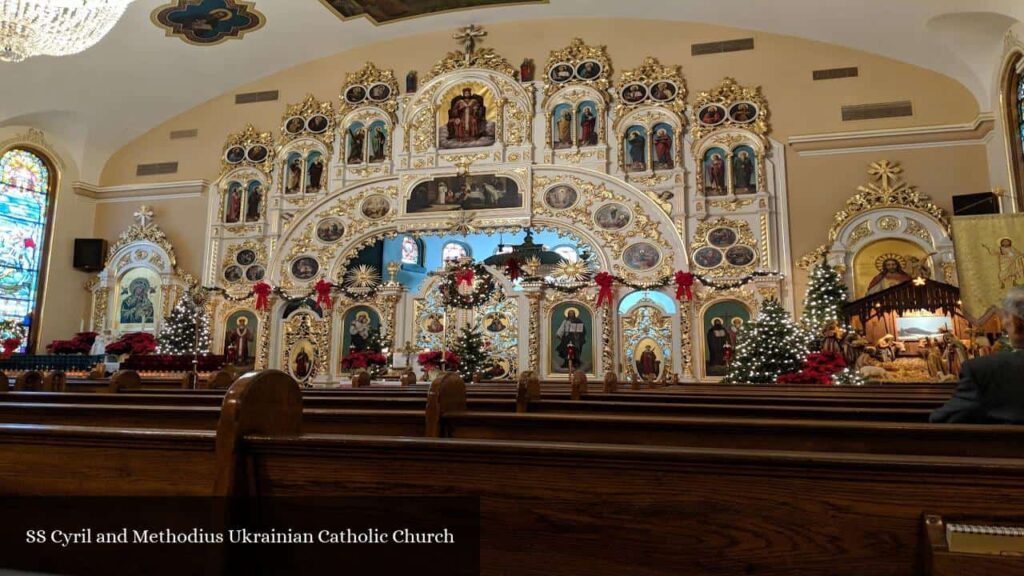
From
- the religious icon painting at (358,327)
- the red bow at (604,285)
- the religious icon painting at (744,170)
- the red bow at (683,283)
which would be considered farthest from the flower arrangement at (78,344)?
the religious icon painting at (744,170)

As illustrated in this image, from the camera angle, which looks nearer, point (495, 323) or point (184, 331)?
point (495, 323)

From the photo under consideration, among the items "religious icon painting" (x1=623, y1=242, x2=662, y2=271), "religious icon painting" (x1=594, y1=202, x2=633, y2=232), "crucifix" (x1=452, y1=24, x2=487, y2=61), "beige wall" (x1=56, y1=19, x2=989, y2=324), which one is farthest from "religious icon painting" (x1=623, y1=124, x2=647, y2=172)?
"crucifix" (x1=452, y1=24, x2=487, y2=61)

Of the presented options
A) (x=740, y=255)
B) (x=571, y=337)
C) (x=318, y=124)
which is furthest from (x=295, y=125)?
(x=740, y=255)

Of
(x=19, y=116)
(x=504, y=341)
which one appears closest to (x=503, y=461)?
(x=504, y=341)

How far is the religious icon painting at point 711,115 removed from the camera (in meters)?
11.9

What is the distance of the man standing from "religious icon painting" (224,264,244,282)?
13.0m

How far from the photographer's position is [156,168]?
1449cm

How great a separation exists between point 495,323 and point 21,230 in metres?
9.60

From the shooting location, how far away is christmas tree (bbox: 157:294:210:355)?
12367mm

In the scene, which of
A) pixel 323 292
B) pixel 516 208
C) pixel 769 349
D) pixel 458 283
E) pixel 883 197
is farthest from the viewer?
pixel 323 292

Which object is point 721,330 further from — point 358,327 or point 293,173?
point 293,173

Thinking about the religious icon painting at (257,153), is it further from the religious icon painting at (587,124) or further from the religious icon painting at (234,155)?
the religious icon painting at (587,124)

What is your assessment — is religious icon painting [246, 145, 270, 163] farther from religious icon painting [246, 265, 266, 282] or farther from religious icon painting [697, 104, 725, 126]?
religious icon painting [697, 104, 725, 126]

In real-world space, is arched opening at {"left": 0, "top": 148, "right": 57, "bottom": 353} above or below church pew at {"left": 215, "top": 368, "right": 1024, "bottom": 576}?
above
